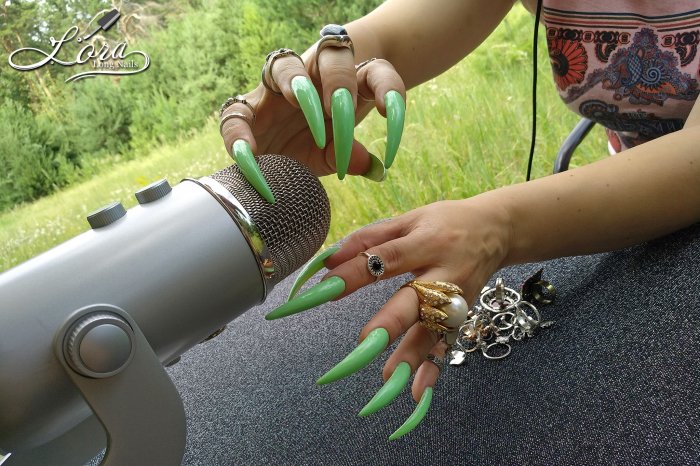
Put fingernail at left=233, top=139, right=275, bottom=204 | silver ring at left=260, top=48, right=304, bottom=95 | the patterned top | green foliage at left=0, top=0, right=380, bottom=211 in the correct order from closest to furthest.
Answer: fingernail at left=233, top=139, right=275, bottom=204 → silver ring at left=260, top=48, right=304, bottom=95 → the patterned top → green foliage at left=0, top=0, right=380, bottom=211

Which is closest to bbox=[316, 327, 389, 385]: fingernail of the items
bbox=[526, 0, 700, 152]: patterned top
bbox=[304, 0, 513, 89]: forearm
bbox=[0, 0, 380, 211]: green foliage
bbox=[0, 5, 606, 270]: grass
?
bbox=[304, 0, 513, 89]: forearm

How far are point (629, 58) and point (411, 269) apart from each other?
1.61ft

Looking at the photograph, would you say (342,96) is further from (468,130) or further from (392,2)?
(468,130)

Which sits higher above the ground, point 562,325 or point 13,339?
point 13,339

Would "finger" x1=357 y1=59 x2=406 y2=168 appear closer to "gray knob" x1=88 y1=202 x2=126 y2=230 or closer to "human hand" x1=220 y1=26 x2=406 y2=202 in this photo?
"human hand" x1=220 y1=26 x2=406 y2=202

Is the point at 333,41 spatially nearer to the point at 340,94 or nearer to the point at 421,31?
the point at 340,94

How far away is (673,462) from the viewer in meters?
0.52

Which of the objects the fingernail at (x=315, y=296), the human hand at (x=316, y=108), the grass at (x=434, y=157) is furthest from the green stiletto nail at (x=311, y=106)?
the grass at (x=434, y=157)

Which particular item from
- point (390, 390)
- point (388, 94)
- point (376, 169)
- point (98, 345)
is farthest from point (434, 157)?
point (98, 345)

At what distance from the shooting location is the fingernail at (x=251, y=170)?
51 centimetres

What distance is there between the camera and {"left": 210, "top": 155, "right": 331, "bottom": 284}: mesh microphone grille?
0.51 m

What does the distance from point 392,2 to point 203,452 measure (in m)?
0.64

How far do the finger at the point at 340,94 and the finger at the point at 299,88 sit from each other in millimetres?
11

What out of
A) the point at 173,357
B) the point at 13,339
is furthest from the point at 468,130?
the point at 13,339
